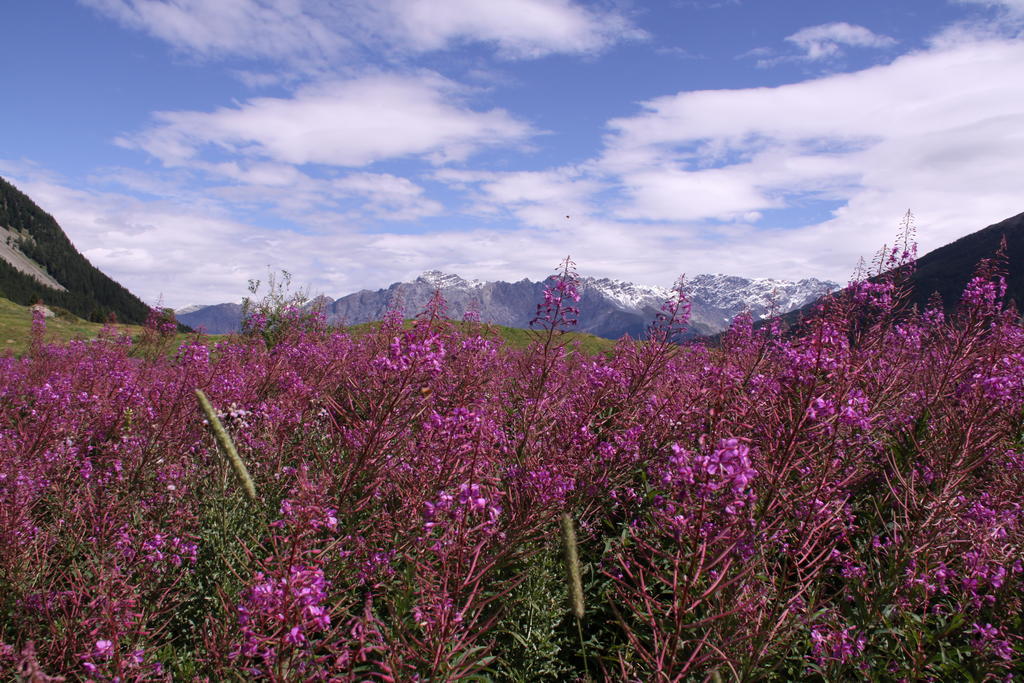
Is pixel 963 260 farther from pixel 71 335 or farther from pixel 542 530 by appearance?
pixel 71 335

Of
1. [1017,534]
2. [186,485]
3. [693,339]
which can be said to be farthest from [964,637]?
[693,339]

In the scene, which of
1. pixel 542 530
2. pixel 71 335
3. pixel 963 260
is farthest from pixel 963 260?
pixel 71 335

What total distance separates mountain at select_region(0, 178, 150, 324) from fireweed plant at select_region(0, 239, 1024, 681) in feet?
385

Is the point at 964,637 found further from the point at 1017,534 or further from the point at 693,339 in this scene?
the point at 693,339

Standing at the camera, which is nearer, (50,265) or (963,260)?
(963,260)

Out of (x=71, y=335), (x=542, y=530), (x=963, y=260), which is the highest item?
(x=963, y=260)

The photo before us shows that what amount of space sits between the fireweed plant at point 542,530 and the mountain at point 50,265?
385 feet

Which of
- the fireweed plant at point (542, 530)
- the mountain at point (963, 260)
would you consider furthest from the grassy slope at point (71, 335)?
the mountain at point (963, 260)

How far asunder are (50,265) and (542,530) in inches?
6291

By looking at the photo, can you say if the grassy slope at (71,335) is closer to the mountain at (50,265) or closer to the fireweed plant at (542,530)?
the fireweed plant at (542,530)

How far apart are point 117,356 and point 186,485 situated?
281 inches

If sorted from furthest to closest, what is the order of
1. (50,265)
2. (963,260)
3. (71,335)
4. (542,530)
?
(50,265)
(963,260)
(71,335)
(542,530)

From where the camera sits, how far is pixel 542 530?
3.93 meters

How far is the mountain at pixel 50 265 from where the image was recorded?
4097 inches
